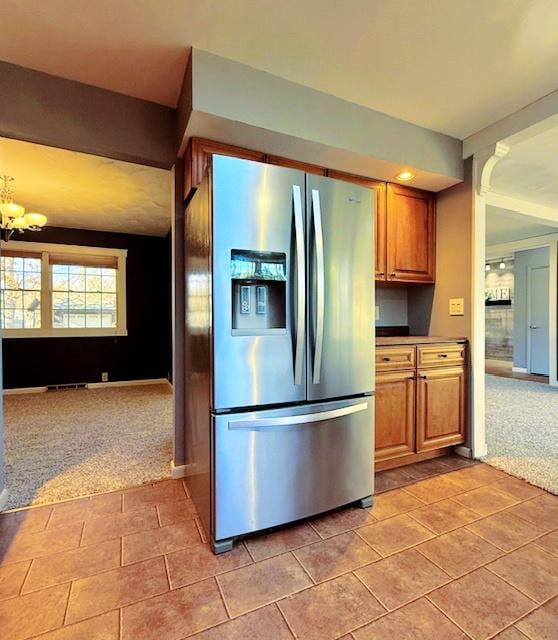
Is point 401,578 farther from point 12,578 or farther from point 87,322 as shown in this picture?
point 87,322

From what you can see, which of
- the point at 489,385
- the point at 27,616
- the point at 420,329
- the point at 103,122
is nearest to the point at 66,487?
the point at 27,616

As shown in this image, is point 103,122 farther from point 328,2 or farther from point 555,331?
point 555,331

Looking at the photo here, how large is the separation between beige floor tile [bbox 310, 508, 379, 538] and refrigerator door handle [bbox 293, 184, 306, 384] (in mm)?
818

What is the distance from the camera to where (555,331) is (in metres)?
5.64

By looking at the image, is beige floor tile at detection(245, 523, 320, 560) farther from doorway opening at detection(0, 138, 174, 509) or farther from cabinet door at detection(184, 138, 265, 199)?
cabinet door at detection(184, 138, 265, 199)

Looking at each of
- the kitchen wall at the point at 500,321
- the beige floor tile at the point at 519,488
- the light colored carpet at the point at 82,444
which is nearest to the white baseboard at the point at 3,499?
the light colored carpet at the point at 82,444

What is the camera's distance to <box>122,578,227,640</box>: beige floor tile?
3.92 feet

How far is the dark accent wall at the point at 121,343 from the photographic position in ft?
16.9

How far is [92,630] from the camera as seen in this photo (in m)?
1.20

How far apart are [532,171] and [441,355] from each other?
2093mm

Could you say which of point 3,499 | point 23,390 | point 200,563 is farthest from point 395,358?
point 23,390

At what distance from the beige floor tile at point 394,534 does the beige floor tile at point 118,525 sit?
1.16 m

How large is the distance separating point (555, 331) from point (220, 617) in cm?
661

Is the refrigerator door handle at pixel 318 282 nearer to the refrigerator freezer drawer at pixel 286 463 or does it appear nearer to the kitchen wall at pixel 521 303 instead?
the refrigerator freezer drawer at pixel 286 463
